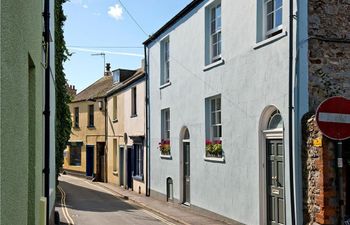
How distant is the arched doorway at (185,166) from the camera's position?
55.3ft

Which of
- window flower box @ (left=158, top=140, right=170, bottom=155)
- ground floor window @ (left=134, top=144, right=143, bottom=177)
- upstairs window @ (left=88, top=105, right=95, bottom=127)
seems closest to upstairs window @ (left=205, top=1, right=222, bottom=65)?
window flower box @ (left=158, top=140, right=170, bottom=155)

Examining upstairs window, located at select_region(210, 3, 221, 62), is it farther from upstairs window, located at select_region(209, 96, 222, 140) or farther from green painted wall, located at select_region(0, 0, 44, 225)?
green painted wall, located at select_region(0, 0, 44, 225)

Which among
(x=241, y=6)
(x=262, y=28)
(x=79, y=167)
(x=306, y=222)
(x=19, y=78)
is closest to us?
(x=19, y=78)

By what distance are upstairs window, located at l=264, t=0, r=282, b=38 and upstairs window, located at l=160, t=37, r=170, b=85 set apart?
874 centimetres

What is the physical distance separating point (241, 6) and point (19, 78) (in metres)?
9.39

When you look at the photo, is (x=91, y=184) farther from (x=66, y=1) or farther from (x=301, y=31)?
(x=301, y=31)

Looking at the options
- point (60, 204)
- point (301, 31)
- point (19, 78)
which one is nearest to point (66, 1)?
point (60, 204)

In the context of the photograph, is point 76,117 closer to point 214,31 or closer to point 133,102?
point 133,102

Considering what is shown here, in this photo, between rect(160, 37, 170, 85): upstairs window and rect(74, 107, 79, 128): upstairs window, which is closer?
rect(160, 37, 170, 85): upstairs window

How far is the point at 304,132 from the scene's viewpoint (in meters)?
9.30

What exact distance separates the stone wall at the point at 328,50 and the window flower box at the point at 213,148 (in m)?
4.52

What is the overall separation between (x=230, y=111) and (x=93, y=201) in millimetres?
10201

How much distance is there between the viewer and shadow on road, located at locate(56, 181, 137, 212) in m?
17.8

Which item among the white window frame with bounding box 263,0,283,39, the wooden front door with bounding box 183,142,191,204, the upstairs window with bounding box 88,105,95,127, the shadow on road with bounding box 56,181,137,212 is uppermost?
the white window frame with bounding box 263,0,283,39
